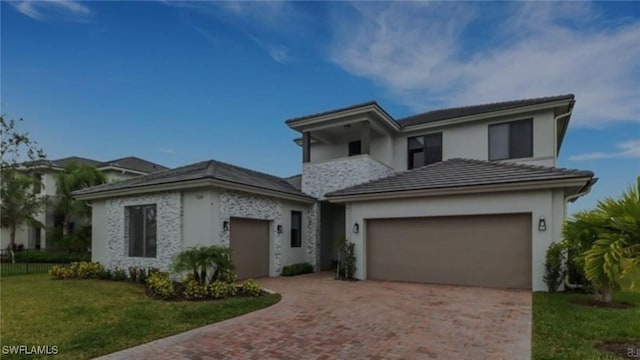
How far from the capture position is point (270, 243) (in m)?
15.4

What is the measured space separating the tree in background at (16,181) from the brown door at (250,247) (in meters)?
16.1

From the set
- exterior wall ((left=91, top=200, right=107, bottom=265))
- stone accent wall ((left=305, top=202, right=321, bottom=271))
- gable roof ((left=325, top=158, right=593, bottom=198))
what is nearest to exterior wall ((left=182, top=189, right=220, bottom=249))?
gable roof ((left=325, top=158, right=593, bottom=198))

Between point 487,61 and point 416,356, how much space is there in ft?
44.8

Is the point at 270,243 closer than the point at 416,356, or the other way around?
the point at 416,356

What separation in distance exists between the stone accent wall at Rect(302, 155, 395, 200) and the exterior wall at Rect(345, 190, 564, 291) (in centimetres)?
182

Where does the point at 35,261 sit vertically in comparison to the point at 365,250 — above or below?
below

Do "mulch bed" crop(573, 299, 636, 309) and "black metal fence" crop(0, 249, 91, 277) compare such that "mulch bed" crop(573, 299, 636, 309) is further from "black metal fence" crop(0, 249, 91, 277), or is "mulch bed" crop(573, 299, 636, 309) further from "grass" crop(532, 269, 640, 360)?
"black metal fence" crop(0, 249, 91, 277)

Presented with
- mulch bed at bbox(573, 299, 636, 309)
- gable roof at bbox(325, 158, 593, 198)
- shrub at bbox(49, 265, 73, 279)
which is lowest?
shrub at bbox(49, 265, 73, 279)

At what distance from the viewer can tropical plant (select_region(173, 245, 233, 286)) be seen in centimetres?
1109

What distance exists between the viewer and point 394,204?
13.9 meters

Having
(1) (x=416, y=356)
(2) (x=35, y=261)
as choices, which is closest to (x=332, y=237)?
(1) (x=416, y=356)

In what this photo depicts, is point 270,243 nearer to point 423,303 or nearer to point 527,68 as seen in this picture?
point 423,303

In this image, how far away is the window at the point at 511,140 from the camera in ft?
49.1

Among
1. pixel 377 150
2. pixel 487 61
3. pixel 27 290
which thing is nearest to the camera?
pixel 27 290
